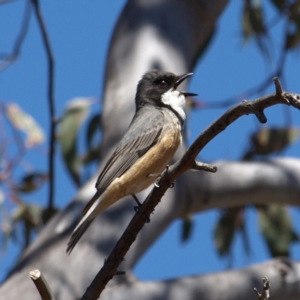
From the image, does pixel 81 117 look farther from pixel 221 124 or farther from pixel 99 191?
pixel 221 124

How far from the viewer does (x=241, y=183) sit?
481 cm

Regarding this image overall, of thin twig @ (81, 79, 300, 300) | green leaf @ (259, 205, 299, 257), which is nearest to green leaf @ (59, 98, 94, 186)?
green leaf @ (259, 205, 299, 257)

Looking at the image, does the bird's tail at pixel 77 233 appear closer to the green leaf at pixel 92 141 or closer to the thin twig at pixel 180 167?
the thin twig at pixel 180 167

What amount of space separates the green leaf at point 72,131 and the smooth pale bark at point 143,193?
2.27 feet

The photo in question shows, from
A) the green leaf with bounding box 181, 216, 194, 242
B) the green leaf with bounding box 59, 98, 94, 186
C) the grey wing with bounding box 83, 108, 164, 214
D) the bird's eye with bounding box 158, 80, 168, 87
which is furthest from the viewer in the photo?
the green leaf with bounding box 181, 216, 194, 242

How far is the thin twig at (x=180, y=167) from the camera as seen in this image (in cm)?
217

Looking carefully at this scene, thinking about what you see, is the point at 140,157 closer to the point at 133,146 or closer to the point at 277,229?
the point at 133,146

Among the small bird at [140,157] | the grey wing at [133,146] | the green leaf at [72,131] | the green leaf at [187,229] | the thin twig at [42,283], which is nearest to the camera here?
the thin twig at [42,283]

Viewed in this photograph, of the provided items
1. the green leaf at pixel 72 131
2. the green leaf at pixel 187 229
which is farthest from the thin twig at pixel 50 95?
the green leaf at pixel 187 229

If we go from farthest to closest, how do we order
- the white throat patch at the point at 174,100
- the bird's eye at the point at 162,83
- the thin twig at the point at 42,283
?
the bird's eye at the point at 162,83 → the white throat patch at the point at 174,100 → the thin twig at the point at 42,283

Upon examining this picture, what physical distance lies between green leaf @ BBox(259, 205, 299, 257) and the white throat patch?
2.23 m

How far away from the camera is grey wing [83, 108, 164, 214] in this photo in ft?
11.2

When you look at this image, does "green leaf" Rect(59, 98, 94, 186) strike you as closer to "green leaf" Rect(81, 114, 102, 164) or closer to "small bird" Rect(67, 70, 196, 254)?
"green leaf" Rect(81, 114, 102, 164)

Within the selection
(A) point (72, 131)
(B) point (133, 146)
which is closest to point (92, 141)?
→ (A) point (72, 131)
